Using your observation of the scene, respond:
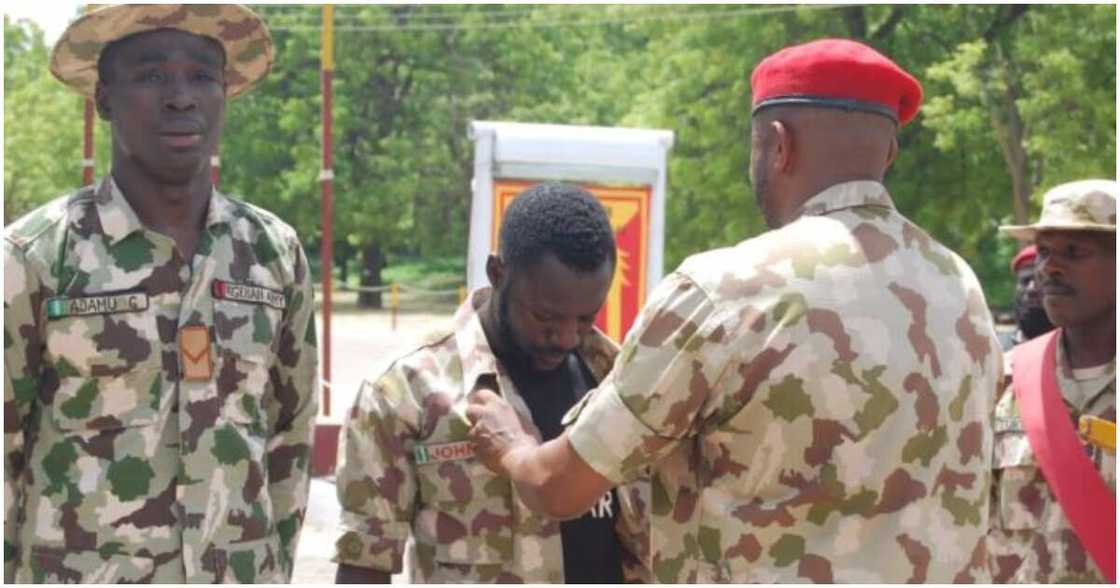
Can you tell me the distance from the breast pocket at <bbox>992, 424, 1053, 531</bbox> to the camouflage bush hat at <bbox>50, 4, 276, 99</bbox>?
2.10 metres

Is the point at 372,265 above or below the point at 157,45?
below

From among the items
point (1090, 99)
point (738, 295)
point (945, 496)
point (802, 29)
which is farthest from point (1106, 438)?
point (802, 29)

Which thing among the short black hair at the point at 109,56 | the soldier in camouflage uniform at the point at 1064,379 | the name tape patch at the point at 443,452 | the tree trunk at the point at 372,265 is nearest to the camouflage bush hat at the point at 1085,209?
the soldier in camouflage uniform at the point at 1064,379

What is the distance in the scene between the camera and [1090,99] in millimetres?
19062

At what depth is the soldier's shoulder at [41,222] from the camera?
10.7 ft

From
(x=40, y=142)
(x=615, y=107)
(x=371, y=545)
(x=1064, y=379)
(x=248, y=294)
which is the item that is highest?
(x=248, y=294)

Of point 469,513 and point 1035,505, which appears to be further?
point 1035,505

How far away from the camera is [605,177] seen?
29.2 ft

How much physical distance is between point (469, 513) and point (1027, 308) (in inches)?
130

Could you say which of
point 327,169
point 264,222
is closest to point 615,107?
point 327,169

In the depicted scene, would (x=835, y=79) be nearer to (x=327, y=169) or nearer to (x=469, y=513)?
(x=469, y=513)

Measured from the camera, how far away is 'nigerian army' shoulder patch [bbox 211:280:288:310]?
3.42 m

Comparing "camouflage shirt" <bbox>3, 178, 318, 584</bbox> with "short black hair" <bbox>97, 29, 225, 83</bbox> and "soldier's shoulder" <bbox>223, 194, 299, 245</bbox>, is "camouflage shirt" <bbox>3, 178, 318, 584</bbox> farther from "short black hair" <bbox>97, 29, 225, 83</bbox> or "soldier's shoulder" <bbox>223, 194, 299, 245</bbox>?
"short black hair" <bbox>97, 29, 225, 83</bbox>

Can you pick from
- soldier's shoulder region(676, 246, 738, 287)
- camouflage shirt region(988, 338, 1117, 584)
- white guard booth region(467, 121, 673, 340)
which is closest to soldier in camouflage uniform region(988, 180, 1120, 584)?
camouflage shirt region(988, 338, 1117, 584)
